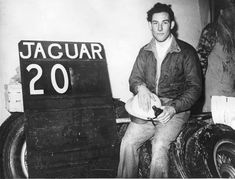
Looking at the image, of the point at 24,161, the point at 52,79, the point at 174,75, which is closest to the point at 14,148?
the point at 24,161

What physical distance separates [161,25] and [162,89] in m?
0.50

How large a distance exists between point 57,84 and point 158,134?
0.81 metres

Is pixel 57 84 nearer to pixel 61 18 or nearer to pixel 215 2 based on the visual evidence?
pixel 61 18

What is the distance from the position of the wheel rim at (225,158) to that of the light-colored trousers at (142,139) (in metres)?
0.30

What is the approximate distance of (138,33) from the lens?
8.97 feet

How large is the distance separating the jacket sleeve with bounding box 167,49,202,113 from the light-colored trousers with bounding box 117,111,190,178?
85mm

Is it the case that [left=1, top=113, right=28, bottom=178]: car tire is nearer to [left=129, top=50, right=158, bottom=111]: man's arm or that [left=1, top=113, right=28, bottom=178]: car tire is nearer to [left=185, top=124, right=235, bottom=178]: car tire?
[left=129, top=50, right=158, bottom=111]: man's arm

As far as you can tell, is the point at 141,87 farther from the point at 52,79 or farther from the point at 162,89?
the point at 52,79

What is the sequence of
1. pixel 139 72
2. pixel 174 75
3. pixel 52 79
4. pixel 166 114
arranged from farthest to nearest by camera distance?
pixel 139 72
pixel 174 75
pixel 52 79
pixel 166 114

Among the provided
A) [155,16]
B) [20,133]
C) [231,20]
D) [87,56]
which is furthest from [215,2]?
[20,133]

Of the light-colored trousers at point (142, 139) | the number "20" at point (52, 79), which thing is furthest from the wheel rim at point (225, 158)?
Answer: the number "20" at point (52, 79)

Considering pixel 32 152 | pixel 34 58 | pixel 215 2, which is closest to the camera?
pixel 32 152

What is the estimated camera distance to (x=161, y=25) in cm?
218

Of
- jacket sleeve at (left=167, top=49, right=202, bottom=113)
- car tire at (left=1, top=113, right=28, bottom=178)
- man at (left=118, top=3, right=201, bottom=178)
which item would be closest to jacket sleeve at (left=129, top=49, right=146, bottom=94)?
man at (left=118, top=3, right=201, bottom=178)
